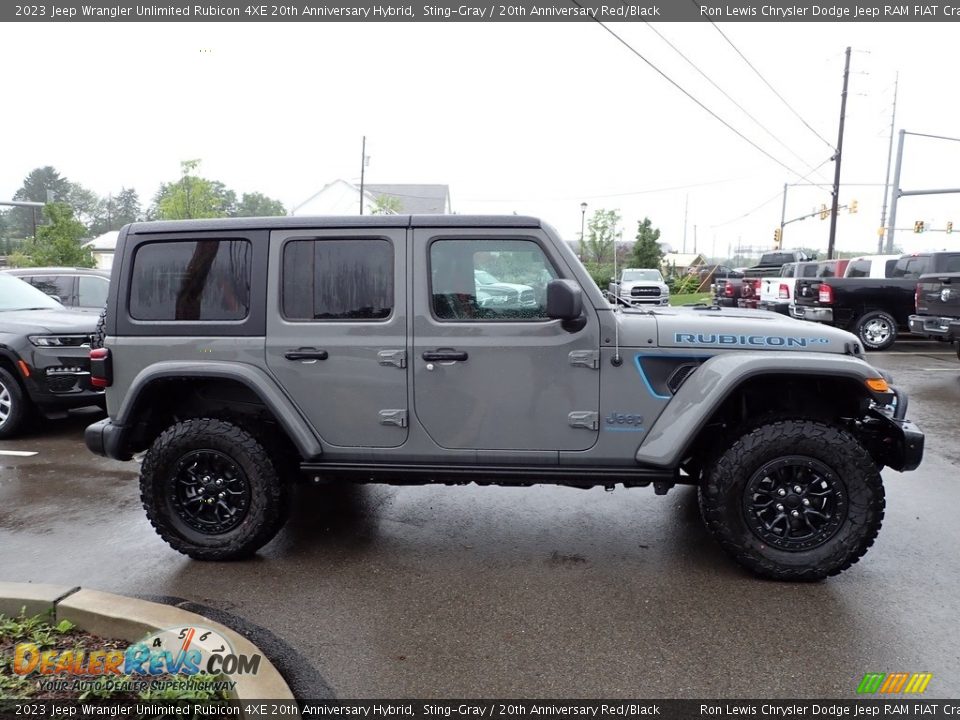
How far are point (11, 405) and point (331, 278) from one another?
506 centimetres

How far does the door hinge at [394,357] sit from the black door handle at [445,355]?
0.13m

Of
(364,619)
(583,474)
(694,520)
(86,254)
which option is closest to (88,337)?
(364,619)

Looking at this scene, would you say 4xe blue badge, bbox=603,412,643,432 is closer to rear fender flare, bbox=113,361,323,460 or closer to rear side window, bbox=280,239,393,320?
rear side window, bbox=280,239,393,320

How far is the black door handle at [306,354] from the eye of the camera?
3.88m

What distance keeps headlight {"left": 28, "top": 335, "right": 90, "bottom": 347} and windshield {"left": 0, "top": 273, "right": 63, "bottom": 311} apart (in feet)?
4.51

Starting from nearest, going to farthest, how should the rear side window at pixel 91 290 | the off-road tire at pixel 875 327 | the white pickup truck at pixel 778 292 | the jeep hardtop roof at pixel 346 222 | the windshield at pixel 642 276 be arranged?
the jeep hardtop roof at pixel 346 222 → the rear side window at pixel 91 290 → the off-road tire at pixel 875 327 → the white pickup truck at pixel 778 292 → the windshield at pixel 642 276

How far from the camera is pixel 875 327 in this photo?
44.8 feet

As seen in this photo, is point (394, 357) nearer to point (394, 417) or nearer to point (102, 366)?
point (394, 417)

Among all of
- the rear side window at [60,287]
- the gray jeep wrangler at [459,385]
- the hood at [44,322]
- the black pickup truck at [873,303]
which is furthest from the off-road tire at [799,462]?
the black pickup truck at [873,303]

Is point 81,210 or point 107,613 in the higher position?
point 81,210

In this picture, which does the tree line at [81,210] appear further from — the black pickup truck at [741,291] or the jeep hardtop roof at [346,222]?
the jeep hardtop roof at [346,222]

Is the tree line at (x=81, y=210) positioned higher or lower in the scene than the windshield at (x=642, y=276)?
higher

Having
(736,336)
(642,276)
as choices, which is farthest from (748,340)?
(642,276)

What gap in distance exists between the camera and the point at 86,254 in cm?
2836
